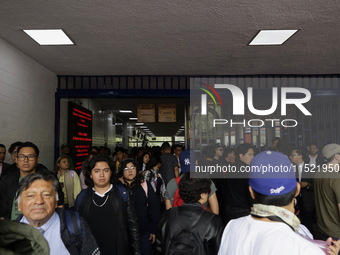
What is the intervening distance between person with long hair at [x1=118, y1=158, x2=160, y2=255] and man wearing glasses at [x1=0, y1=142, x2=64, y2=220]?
852mm

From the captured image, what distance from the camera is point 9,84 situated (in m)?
4.33

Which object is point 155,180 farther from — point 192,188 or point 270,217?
point 270,217

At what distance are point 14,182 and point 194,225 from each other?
1.97 meters

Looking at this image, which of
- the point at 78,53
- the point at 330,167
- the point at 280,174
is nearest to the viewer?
the point at 280,174

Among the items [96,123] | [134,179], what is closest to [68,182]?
[134,179]

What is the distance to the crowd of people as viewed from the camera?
127 cm

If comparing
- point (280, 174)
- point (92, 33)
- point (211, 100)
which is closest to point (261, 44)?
point (211, 100)

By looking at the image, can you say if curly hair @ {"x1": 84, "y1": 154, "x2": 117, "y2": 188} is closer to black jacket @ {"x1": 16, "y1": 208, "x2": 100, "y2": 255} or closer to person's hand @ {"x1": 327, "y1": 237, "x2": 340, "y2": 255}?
black jacket @ {"x1": 16, "y1": 208, "x2": 100, "y2": 255}

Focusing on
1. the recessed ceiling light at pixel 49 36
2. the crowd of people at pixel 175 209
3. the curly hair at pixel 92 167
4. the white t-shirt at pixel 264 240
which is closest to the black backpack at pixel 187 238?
the crowd of people at pixel 175 209

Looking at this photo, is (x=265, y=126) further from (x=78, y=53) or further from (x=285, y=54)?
(x=78, y=53)

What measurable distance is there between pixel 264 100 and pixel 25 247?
21.6ft

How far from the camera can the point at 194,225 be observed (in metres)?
1.86

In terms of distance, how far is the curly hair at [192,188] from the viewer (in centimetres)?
207

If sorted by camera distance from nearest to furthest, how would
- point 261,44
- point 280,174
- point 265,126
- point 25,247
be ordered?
point 25,247
point 280,174
point 261,44
point 265,126
